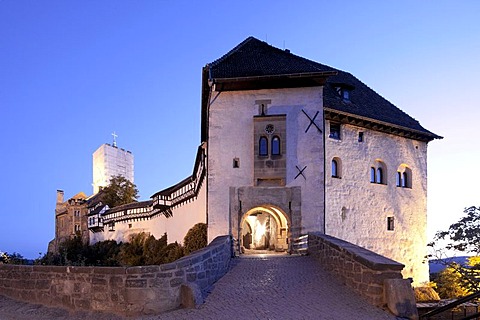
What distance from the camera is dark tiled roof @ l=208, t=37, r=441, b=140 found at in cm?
1692

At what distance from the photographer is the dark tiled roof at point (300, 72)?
16922 millimetres

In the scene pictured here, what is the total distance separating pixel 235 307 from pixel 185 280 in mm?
1123

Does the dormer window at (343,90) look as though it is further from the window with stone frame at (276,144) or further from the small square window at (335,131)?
the window with stone frame at (276,144)

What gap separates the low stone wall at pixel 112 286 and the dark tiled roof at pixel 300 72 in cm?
965

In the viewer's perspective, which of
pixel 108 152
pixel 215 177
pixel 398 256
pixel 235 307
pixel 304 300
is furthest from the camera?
pixel 108 152

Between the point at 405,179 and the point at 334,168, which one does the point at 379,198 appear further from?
the point at 334,168

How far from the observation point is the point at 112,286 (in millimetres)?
7926

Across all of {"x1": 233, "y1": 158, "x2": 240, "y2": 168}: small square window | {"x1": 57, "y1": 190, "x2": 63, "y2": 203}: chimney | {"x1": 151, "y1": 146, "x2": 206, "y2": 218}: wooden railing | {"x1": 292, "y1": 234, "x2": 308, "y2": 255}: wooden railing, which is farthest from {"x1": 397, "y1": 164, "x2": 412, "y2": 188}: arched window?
{"x1": 57, "y1": 190, "x2": 63, "y2": 203}: chimney

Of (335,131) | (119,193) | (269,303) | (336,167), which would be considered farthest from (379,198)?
(119,193)

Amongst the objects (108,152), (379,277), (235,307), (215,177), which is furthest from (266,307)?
(108,152)

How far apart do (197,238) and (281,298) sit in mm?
11567

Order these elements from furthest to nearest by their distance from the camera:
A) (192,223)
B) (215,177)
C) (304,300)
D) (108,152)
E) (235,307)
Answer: (108,152) < (192,223) < (215,177) < (304,300) < (235,307)

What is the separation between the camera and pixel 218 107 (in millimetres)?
17172

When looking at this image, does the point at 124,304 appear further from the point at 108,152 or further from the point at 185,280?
the point at 108,152
